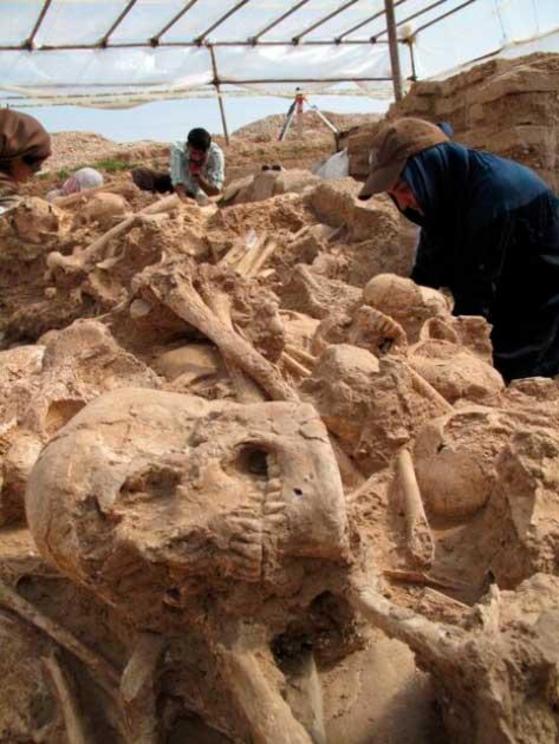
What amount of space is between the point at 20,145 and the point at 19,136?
49 millimetres

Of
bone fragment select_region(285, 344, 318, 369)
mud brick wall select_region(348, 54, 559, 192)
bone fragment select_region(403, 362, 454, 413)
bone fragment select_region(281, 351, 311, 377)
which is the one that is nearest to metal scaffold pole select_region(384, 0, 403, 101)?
mud brick wall select_region(348, 54, 559, 192)

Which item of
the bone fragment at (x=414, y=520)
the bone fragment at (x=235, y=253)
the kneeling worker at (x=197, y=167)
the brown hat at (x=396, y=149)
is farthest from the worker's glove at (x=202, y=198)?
the bone fragment at (x=414, y=520)

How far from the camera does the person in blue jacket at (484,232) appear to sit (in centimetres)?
358

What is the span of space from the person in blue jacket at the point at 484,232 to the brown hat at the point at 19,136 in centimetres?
203

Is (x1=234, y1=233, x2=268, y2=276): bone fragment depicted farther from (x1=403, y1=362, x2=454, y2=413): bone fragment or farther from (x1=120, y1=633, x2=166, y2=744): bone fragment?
(x1=120, y1=633, x2=166, y2=744): bone fragment

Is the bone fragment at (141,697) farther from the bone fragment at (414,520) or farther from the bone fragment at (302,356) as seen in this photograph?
the bone fragment at (302,356)

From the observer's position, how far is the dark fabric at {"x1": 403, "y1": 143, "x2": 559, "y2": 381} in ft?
12.1

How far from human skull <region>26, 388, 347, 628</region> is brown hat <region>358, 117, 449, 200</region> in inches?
83.3

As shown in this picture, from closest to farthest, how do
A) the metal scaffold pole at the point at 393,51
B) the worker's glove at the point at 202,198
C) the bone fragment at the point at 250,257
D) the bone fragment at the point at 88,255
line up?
the bone fragment at the point at 250,257
the bone fragment at the point at 88,255
the worker's glove at the point at 202,198
the metal scaffold pole at the point at 393,51

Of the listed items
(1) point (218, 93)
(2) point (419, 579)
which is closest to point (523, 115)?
(2) point (419, 579)

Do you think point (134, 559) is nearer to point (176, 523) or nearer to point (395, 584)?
point (176, 523)

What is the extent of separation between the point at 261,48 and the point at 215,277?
38.8 feet

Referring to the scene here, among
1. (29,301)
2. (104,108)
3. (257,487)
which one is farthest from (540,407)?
(104,108)

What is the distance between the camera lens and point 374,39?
44.9 ft
